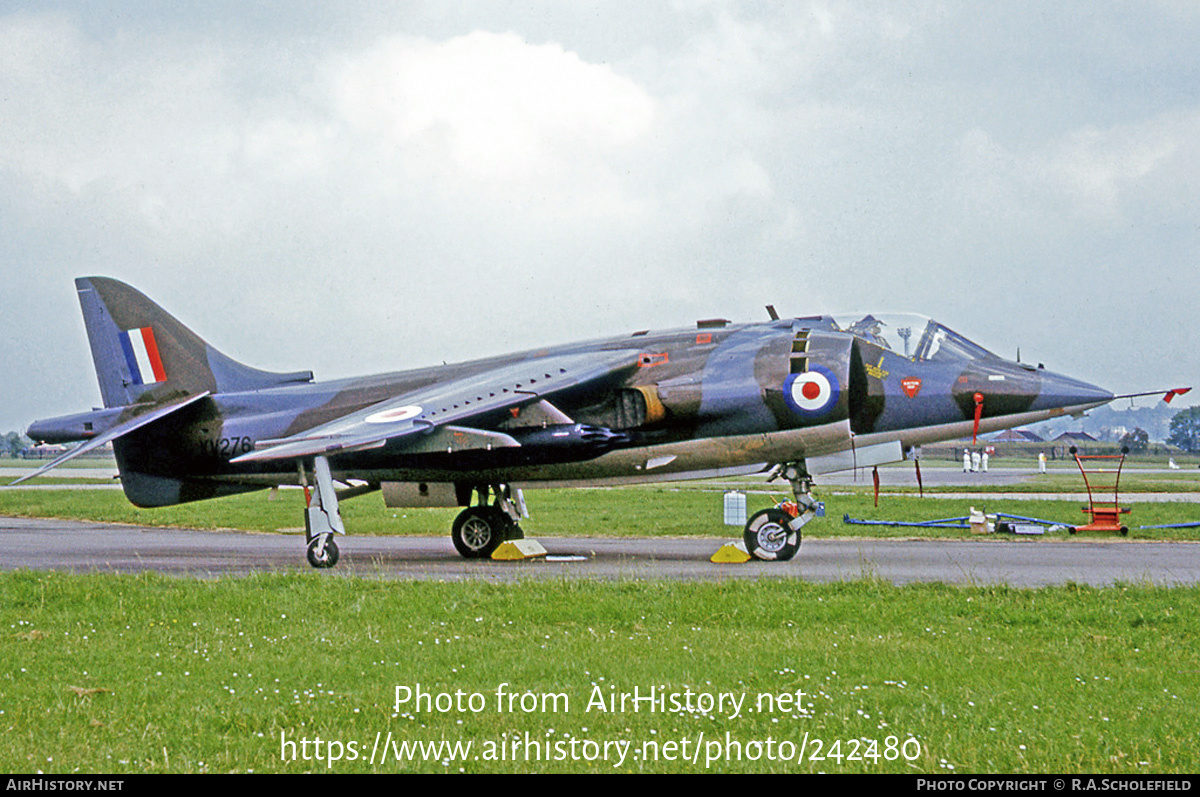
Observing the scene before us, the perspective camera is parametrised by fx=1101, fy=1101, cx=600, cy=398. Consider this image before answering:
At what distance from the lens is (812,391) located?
16203mm

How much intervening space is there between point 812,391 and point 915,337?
2.00m

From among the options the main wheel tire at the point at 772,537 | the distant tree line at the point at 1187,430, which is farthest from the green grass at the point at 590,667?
the distant tree line at the point at 1187,430

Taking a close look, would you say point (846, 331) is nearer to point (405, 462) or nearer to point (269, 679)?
point (405, 462)

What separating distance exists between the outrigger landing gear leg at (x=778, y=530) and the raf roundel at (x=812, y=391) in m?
1.49

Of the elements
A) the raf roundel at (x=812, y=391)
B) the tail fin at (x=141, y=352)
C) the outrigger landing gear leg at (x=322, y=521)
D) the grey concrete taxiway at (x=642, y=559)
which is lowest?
the grey concrete taxiway at (x=642, y=559)

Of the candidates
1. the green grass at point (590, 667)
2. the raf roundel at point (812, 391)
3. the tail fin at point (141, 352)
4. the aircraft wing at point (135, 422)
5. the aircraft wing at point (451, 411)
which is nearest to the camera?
the green grass at point (590, 667)

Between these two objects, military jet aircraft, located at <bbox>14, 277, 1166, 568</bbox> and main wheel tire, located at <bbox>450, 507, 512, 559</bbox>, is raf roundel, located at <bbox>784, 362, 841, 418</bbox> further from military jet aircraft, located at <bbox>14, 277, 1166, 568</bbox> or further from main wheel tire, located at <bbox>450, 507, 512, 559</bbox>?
main wheel tire, located at <bbox>450, 507, 512, 559</bbox>

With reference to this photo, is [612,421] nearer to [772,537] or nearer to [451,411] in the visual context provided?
[451,411]

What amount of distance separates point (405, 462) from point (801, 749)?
13013 millimetres

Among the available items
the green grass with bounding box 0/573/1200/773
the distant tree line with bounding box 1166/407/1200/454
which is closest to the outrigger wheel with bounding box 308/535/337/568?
the green grass with bounding box 0/573/1200/773

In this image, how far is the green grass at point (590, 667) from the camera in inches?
218

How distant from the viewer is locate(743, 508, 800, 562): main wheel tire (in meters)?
16.4

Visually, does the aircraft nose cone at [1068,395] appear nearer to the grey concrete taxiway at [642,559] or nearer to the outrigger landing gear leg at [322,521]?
the grey concrete taxiway at [642,559]

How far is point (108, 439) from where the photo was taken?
57.5 feet
